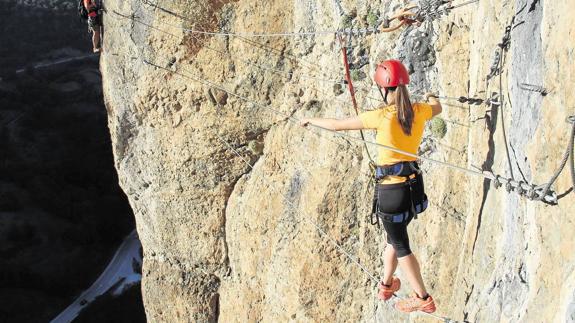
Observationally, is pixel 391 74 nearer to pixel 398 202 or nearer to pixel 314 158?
pixel 398 202

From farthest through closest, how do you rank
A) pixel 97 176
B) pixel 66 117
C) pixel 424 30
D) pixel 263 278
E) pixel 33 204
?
pixel 66 117 → pixel 97 176 → pixel 33 204 → pixel 263 278 → pixel 424 30

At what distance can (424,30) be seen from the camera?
8180mm

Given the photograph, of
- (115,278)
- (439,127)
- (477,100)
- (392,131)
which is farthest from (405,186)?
(115,278)

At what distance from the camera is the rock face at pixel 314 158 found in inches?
195

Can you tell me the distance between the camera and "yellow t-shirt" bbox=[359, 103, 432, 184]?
5391mm

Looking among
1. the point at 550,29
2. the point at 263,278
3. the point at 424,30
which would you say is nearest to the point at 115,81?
the point at 263,278

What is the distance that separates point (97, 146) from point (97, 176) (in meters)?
3.34

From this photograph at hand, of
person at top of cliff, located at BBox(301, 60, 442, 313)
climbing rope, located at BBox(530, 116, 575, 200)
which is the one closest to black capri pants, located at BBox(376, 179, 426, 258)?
person at top of cliff, located at BBox(301, 60, 442, 313)

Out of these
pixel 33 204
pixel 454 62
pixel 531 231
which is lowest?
pixel 33 204

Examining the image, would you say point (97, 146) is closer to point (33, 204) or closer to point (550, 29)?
point (33, 204)

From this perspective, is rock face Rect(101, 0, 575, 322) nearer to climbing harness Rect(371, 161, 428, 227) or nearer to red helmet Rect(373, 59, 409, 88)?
climbing harness Rect(371, 161, 428, 227)

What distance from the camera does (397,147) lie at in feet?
18.2

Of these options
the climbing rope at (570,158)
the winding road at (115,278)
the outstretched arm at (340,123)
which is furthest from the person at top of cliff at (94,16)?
the winding road at (115,278)

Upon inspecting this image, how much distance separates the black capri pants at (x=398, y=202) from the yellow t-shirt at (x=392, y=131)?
0.08m
